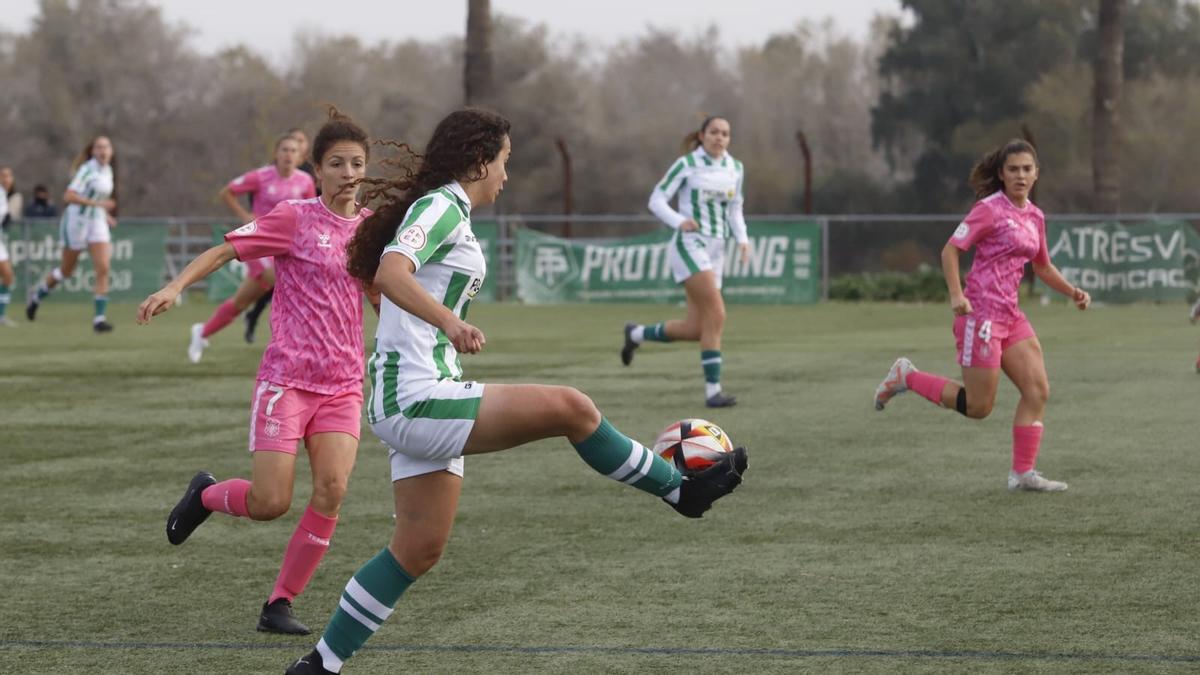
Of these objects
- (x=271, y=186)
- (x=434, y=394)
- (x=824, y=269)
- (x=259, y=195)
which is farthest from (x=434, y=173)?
(x=824, y=269)

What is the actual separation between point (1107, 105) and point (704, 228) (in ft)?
66.3

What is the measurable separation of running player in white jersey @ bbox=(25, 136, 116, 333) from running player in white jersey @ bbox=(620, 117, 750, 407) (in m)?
8.78

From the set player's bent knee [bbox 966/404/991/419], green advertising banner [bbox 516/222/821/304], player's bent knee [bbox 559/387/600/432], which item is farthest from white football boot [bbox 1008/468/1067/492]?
green advertising banner [bbox 516/222/821/304]

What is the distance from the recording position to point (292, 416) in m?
6.38

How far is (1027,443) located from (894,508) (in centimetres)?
94

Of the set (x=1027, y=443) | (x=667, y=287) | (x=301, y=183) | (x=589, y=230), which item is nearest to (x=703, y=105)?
(x=589, y=230)

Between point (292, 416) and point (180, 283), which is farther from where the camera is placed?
point (292, 416)

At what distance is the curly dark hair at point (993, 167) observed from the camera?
917 centimetres

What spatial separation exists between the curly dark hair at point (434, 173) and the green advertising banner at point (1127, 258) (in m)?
22.7

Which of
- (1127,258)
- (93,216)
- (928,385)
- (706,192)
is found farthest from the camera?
(1127,258)

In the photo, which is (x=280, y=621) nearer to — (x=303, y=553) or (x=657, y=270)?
(x=303, y=553)

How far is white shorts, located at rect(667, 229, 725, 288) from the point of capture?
44.4 ft

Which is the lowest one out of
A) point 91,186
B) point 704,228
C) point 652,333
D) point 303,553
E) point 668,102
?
point 303,553

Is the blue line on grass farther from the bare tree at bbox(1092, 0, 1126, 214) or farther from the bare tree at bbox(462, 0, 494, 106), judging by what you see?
the bare tree at bbox(1092, 0, 1126, 214)
